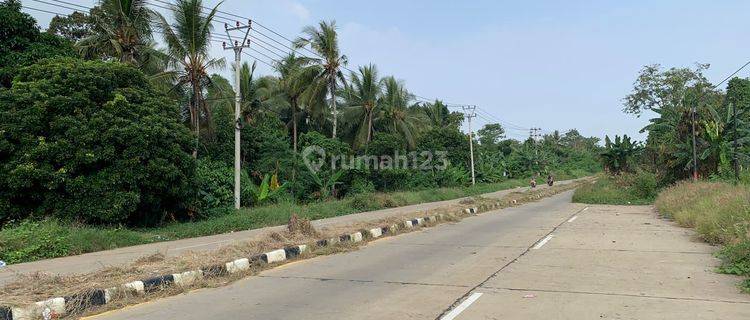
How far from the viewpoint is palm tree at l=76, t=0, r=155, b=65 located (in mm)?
21969

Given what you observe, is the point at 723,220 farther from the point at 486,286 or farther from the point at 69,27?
the point at 69,27

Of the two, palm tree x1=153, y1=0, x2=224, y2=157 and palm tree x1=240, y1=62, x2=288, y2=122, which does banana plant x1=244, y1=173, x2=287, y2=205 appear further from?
palm tree x1=240, y1=62, x2=288, y2=122

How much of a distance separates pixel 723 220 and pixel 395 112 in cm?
3292

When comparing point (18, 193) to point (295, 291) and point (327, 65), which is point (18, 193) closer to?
point (295, 291)

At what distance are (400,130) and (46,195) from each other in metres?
30.9

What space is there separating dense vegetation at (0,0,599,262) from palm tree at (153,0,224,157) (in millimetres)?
61

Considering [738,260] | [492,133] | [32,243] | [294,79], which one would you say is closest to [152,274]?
[32,243]

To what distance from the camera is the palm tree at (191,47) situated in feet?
76.5

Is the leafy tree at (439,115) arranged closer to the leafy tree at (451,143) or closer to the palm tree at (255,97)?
the leafy tree at (451,143)

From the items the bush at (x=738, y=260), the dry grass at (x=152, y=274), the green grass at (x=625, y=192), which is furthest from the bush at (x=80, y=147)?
the green grass at (x=625, y=192)

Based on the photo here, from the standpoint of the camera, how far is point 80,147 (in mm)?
16047

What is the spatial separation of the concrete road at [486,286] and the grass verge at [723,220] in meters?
0.33

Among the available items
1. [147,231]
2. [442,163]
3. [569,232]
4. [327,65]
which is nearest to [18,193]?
[147,231]

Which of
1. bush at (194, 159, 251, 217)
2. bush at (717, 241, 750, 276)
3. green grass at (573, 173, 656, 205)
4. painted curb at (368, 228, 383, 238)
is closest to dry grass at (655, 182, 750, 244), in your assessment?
bush at (717, 241, 750, 276)
